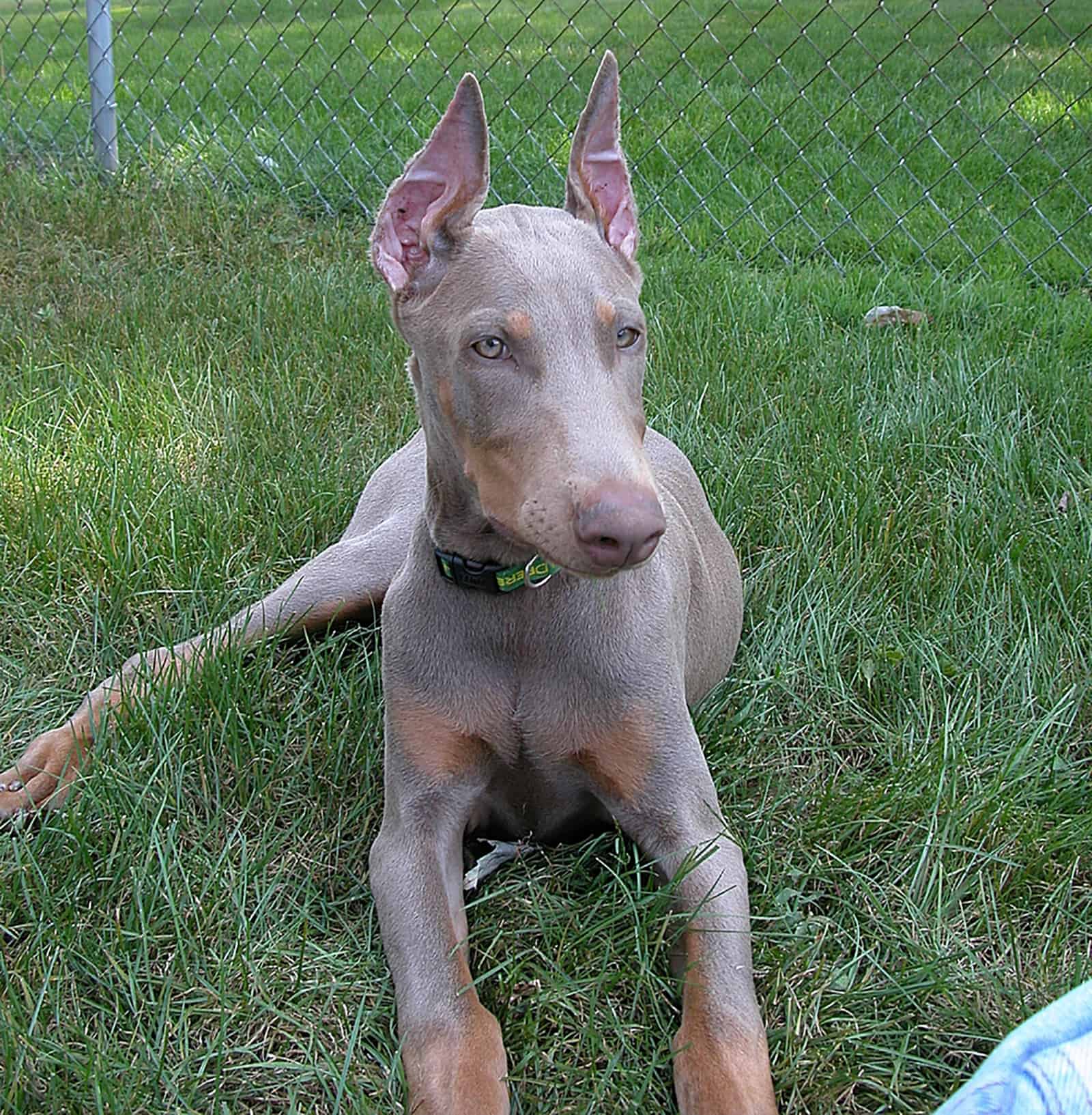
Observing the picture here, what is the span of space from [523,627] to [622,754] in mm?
287

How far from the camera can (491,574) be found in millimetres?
2385

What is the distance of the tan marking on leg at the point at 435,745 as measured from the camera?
95.2 inches

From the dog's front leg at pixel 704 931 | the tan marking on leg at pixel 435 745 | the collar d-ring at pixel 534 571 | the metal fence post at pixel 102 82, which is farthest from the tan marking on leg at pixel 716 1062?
the metal fence post at pixel 102 82

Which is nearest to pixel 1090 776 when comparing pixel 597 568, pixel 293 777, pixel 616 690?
pixel 616 690

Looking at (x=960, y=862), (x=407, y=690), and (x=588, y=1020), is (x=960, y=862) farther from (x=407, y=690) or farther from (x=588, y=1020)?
(x=407, y=690)

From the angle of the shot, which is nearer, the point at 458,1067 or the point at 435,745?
the point at 458,1067

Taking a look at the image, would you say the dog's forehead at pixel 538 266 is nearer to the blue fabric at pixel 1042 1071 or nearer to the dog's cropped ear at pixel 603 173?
the dog's cropped ear at pixel 603 173

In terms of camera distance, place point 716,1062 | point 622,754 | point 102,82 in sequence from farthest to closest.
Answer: point 102,82
point 622,754
point 716,1062

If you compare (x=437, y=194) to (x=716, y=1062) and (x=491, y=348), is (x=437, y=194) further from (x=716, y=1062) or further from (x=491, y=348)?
(x=716, y=1062)

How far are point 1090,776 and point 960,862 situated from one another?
0.44 m

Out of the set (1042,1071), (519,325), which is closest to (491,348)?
(519,325)

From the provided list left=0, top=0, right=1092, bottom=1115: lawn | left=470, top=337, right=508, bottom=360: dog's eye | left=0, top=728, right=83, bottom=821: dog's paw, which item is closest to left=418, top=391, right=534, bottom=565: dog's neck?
left=470, top=337, right=508, bottom=360: dog's eye

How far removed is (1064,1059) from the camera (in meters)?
1.42

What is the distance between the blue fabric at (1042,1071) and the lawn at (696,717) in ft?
2.13
